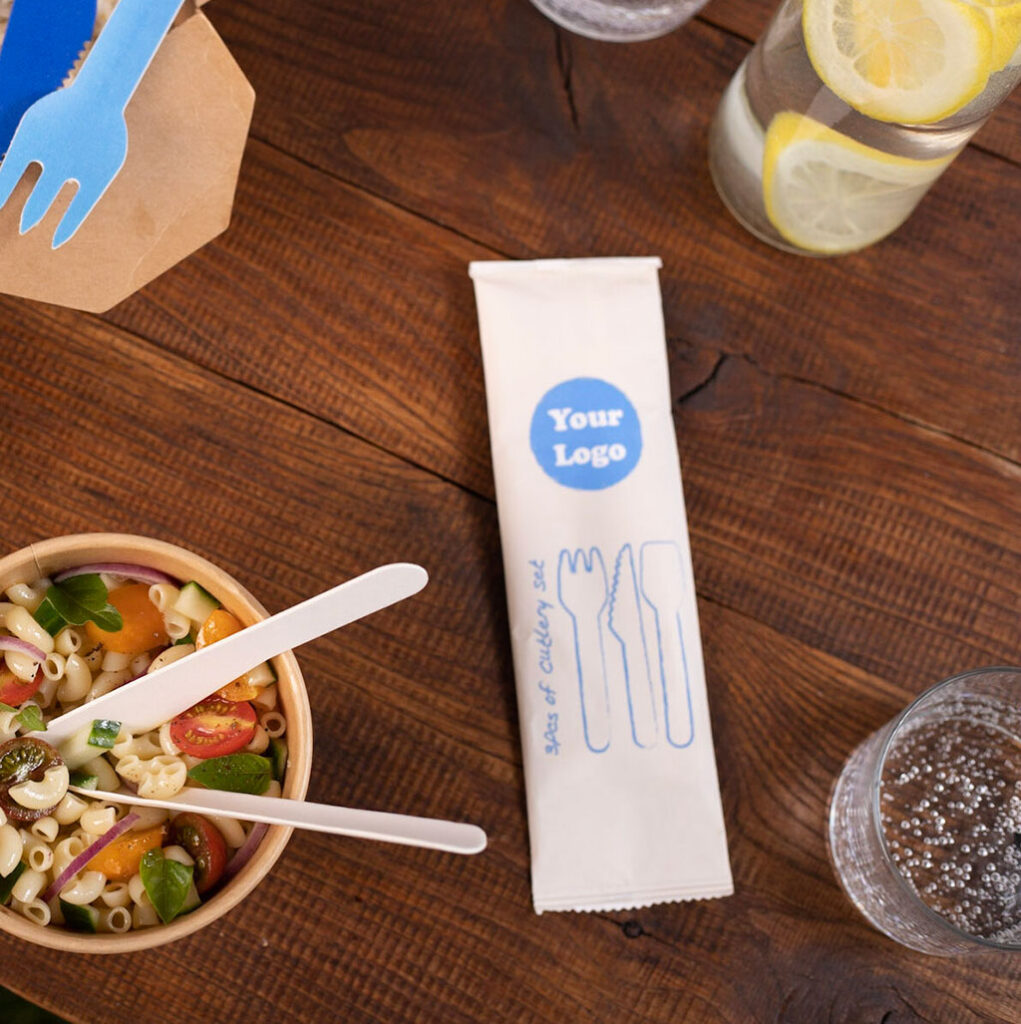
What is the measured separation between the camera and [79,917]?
611 millimetres

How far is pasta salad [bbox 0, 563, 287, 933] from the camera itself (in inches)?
23.4

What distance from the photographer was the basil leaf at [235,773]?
1.99 feet

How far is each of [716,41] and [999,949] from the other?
0.69 m

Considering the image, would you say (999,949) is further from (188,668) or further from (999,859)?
(188,668)

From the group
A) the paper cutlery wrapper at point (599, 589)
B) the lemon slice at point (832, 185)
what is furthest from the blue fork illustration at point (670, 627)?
the lemon slice at point (832, 185)

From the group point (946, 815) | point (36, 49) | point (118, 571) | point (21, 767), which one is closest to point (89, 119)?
point (36, 49)

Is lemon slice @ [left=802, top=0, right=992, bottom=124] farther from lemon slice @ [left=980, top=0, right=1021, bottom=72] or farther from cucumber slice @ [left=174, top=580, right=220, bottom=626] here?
cucumber slice @ [left=174, top=580, right=220, bottom=626]

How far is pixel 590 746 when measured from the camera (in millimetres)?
771

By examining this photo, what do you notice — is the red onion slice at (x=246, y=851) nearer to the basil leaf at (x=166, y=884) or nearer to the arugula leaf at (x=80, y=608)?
the basil leaf at (x=166, y=884)

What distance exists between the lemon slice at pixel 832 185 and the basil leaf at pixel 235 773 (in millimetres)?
531

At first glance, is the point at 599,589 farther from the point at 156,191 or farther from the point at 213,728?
the point at 156,191

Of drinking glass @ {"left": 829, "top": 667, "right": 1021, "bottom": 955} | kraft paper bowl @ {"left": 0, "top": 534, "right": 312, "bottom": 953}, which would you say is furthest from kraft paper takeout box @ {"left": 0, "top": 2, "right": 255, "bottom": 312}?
drinking glass @ {"left": 829, "top": 667, "right": 1021, "bottom": 955}

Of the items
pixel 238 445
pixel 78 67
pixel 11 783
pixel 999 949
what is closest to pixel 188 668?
pixel 11 783

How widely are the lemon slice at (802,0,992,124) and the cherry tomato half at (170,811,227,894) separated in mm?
600
